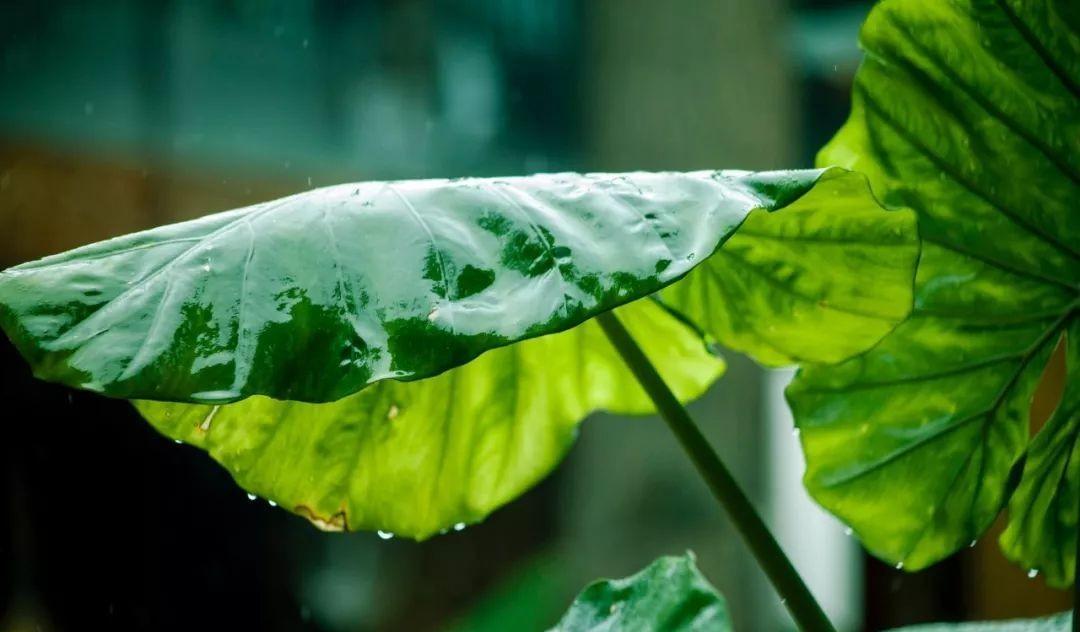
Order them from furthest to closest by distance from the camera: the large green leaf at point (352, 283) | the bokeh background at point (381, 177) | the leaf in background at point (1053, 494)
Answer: the bokeh background at point (381, 177) → the leaf in background at point (1053, 494) → the large green leaf at point (352, 283)

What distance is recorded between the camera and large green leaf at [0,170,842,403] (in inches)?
15.7

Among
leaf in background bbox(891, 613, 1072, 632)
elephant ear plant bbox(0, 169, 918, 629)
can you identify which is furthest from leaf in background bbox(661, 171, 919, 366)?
leaf in background bbox(891, 613, 1072, 632)

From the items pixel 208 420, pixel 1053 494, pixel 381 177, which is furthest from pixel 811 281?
pixel 381 177

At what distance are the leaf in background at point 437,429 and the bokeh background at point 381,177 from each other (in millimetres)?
1305

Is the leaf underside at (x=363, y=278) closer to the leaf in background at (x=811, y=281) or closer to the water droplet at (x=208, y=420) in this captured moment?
the leaf in background at (x=811, y=281)

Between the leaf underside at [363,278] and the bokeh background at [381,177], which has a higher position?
the leaf underside at [363,278]

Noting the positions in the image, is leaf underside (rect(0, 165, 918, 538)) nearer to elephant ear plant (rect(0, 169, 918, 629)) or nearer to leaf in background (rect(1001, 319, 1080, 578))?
elephant ear plant (rect(0, 169, 918, 629))

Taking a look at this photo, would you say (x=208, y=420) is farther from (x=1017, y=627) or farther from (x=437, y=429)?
(x=1017, y=627)

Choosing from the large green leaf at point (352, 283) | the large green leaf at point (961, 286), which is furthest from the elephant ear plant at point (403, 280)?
the large green leaf at point (961, 286)

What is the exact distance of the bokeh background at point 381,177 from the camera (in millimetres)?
2068

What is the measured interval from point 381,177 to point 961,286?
195 centimetres

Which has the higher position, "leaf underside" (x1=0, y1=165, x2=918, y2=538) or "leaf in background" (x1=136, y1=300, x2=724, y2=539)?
"leaf underside" (x1=0, y1=165, x2=918, y2=538)

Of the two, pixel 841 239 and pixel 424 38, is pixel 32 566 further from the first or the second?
pixel 841 239

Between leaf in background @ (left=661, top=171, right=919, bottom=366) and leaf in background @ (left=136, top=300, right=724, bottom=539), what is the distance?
9 centimetres
